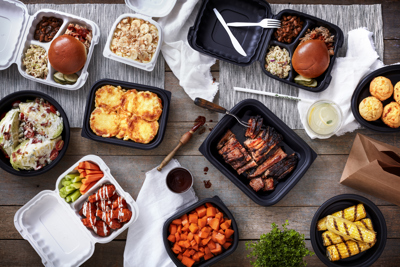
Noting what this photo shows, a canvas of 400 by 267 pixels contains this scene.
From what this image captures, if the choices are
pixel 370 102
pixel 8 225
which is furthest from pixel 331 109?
pixel 8 225

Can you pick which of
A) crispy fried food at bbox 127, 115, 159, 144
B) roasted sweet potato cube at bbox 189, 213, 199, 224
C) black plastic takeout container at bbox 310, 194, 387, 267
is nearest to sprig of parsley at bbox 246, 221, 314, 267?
black plastic takeout container at bbox 310, 194, 387, 267

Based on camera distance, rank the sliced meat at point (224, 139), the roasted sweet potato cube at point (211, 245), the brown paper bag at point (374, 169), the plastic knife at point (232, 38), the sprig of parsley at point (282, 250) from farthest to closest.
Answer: the plastic knife at point (232, 38) < the sliced meat at point (224, 139) < the roasted sweet potato cube at point (211, 245) < the brown paper bag at point (374, 169) < the sprig of parsley at point (282, 250)

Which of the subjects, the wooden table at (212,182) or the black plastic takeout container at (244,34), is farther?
the wooden table at (212,182)

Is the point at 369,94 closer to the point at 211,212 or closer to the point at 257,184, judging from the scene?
the point at 257,184

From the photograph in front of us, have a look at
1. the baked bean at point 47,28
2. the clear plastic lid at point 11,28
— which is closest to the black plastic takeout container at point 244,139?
the baked bean at point 47,28

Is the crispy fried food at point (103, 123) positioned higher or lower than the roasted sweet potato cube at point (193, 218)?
higher

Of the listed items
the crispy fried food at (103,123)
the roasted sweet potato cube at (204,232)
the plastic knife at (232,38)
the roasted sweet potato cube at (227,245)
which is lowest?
the roasted sweet potato cube at (227,245)

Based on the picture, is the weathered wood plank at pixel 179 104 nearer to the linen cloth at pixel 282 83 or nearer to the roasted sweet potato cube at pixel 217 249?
the linen cloth at pixel 282 83

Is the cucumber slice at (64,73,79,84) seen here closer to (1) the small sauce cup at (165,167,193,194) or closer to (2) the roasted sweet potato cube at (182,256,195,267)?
(1) the small sauce cup at (165,167,193,194)
